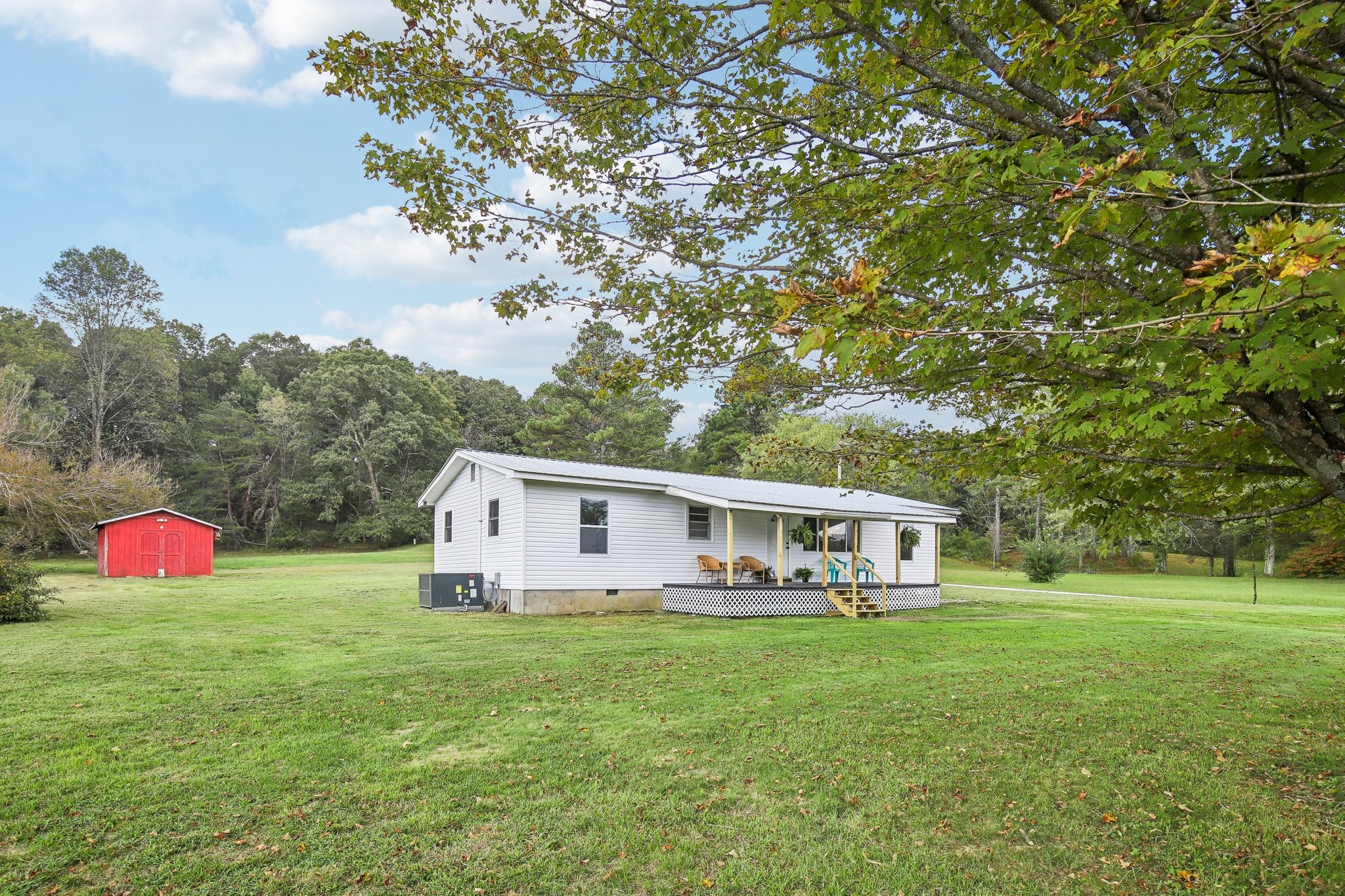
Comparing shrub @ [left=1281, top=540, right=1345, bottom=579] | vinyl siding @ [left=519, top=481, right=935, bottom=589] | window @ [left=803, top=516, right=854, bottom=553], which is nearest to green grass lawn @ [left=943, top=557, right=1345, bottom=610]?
shrub @ [left=1281, top=540, right=1345, bottom=579]

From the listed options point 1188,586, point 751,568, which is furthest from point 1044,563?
point 751,568

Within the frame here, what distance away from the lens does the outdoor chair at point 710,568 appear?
17594mm

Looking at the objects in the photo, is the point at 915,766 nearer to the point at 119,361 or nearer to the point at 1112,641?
the point at 1112,641

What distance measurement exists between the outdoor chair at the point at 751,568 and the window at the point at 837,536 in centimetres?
215

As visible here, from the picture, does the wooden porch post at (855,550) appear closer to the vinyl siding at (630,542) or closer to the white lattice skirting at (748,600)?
the white lattice skirting at (748,600)

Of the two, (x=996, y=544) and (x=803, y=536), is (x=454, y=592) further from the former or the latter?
(x=996, y=544)

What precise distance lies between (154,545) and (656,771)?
29.6 m

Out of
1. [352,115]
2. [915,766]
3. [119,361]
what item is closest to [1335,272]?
[915,766]

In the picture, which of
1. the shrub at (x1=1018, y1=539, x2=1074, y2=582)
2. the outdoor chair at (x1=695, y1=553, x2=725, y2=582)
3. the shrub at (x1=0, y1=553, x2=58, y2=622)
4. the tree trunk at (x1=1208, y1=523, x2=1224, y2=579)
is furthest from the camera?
the tree trunk at (x1=1208, y1=523, x2=1224, y2=579)

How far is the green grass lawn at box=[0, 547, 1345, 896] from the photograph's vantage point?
371 centimetres

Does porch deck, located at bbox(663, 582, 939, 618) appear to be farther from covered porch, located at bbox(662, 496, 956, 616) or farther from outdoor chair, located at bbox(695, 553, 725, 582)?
outdoor chair, located at bbox(695, 553, 725, 582)

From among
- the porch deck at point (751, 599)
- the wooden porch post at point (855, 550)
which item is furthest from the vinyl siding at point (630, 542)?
the wooden porch post at point (855, 550)

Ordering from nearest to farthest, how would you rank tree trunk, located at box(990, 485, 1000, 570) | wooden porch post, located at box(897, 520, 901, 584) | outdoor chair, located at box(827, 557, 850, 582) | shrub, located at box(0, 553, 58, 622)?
shrub, located at box(0, 553, 58, 622) < wooden porch post, located at box(897, 520, 901, 584) < outdoor chair, located at box(827, 557, 850, 582) < tree trunk, located at box(990, 485, 1000, 570)

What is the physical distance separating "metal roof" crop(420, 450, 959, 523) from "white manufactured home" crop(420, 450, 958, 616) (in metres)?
0.06
